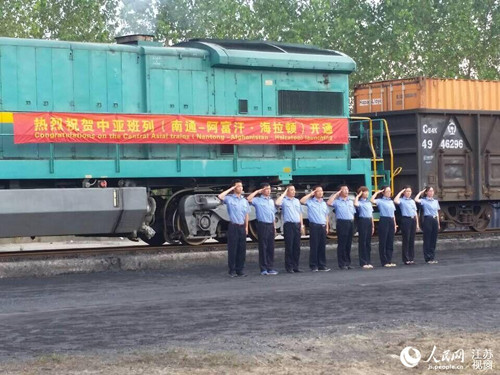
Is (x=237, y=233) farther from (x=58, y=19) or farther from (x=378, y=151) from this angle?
(x=58, y=19)

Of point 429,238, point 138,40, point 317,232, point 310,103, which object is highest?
point 138,40

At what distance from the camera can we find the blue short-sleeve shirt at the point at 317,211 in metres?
17.3

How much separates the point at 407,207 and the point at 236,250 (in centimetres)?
389

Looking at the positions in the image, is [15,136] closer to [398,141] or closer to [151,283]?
[151,283]

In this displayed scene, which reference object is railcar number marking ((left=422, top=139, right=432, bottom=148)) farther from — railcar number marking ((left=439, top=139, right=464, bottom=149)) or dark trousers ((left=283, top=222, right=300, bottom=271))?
dark trousers ((left=283, top=222, right=300, bottom=271))

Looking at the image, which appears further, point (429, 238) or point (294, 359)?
point (429, 238)

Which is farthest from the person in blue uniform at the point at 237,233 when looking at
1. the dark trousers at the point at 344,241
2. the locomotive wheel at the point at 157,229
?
the locomotive wheel at the point at 157,229

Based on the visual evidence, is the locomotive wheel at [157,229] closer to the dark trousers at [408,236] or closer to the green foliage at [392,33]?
the dark trousers at [408,236]

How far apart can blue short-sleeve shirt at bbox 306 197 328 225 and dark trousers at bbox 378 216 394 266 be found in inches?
49.6

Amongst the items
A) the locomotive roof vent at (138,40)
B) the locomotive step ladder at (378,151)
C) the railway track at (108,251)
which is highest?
the locomotive roof vent at (138,40)

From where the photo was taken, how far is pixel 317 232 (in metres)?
17.2

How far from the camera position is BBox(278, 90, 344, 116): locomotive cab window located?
803 inches

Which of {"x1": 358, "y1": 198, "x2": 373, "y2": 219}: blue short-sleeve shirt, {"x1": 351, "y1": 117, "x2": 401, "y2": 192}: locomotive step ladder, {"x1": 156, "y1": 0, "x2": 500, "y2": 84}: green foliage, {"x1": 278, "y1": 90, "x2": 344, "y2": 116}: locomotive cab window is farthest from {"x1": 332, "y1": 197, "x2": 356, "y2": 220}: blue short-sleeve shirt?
{"x1": 156, "y1": 0, "x2": 500, "y2": 84}: green foliage

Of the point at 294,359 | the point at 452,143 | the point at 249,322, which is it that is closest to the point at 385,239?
the point at 452,143
